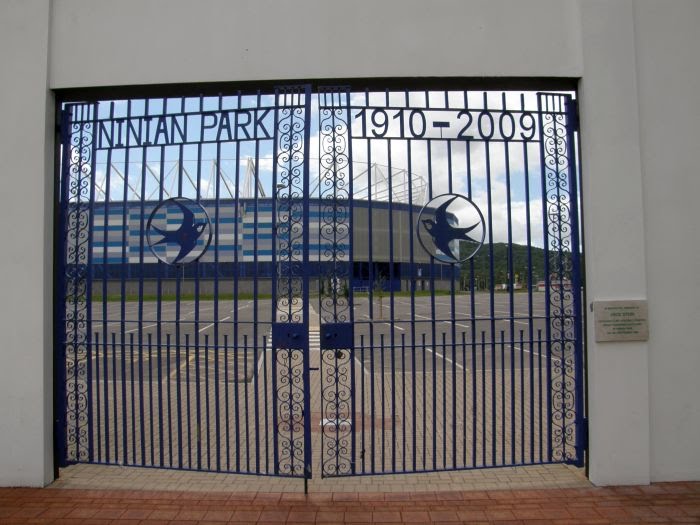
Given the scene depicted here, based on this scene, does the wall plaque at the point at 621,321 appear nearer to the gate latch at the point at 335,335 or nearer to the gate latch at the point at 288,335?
the gate latch at the point at 335,335

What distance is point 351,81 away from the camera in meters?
4.66

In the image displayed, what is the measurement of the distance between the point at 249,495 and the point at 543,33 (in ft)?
15.4

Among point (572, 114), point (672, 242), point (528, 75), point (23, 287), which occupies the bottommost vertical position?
point (23, 287)

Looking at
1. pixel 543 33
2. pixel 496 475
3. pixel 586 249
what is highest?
pixel 543 33

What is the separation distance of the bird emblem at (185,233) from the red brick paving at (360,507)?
6.71 ft

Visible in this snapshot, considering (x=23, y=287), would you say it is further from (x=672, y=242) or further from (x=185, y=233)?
(x=672, y=242)

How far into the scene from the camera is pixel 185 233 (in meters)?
4.71

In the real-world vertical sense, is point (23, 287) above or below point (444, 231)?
below

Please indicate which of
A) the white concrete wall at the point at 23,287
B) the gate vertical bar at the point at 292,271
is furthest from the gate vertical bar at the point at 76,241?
the gate vertical bar at the point at 292,271

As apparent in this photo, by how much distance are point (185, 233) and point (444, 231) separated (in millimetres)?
2300

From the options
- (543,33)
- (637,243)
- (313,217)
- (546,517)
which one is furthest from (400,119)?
(313,217)

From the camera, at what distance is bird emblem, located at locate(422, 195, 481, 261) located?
459 cm

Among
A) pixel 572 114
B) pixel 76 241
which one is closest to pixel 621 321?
pixel 572 114

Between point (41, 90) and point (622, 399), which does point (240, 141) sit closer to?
point (41, 90)
